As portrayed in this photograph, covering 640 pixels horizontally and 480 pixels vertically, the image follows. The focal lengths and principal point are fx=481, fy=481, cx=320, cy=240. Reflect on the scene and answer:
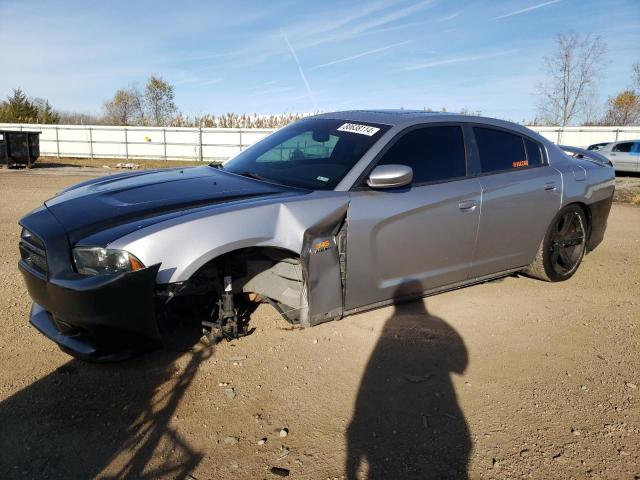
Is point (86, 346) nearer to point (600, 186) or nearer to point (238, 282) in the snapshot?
point (238, 282)

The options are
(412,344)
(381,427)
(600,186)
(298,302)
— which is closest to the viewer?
(381,427)

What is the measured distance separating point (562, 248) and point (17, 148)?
20.9 metres

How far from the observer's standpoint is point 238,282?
3.13 m

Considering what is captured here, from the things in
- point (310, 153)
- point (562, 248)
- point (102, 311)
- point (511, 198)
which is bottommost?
point (562, 248)

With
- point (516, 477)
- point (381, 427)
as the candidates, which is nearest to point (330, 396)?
point (381, 427)

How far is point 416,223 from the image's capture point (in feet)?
11.2

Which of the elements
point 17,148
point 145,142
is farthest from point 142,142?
point 17,148

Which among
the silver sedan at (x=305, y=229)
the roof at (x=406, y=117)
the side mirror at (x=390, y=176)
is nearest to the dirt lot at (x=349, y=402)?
the silver sedan at (x=305, y=229)

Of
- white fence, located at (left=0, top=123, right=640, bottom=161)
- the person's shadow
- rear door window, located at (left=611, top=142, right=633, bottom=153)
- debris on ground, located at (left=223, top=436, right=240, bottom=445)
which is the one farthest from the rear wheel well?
white fence, located at (left=0, top=123, right=640, bottom=161)

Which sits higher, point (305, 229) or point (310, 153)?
point (310, 153)

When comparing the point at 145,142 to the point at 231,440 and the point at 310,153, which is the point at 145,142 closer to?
the point at 310,153

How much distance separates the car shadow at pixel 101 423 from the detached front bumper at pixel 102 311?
292mm

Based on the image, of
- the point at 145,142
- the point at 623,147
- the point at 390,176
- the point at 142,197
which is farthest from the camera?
the point at 145,142

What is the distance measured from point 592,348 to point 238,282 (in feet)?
8.41
